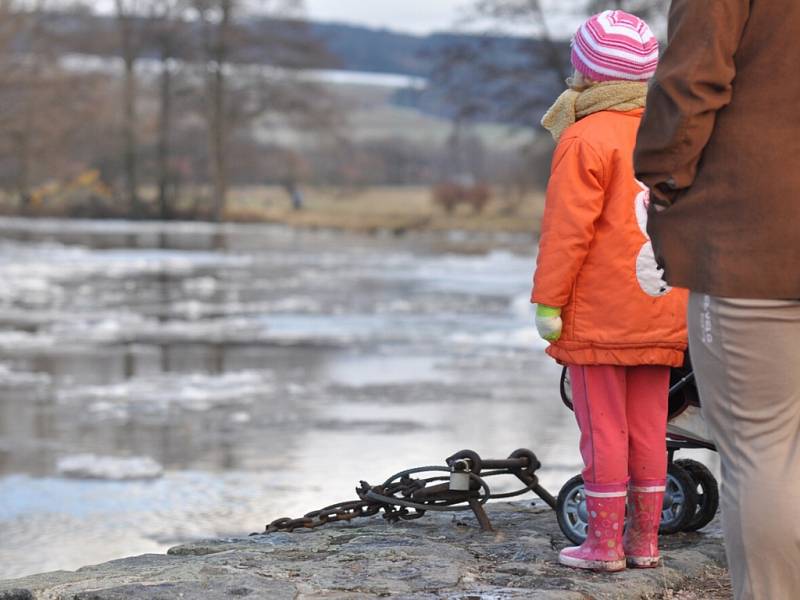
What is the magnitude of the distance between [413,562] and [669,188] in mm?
1426

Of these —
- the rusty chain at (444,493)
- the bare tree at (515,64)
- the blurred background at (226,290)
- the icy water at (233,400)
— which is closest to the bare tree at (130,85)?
the blurred background at (226,290)

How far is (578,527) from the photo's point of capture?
4.02m

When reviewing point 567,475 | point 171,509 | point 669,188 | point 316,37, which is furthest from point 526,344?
point 316,37

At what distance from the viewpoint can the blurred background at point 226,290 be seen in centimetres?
659

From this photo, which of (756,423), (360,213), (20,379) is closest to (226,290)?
(20,379)

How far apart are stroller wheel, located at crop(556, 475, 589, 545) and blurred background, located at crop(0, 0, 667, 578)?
6.17 ft

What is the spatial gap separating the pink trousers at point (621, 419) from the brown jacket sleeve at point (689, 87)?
1091mm

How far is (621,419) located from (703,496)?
68 cm

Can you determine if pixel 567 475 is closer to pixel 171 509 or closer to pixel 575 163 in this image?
pixel 171 509

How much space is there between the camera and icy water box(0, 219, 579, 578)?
19.6ft

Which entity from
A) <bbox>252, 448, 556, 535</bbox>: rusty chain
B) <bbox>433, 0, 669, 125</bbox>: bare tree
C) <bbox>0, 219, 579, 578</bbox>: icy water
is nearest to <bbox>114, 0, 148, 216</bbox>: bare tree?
<bbox>433, 0, 669, 125</bbox>: bare tree

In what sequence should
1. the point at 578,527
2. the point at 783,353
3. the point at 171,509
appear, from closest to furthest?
the point at 783,353 → the point at 578,527 → the point at 171,509

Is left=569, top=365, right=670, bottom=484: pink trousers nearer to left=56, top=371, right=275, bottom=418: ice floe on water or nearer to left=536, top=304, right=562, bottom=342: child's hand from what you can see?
left=536, top=304, right=562, bottom=342: child's hand

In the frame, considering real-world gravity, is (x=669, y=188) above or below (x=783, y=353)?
above
